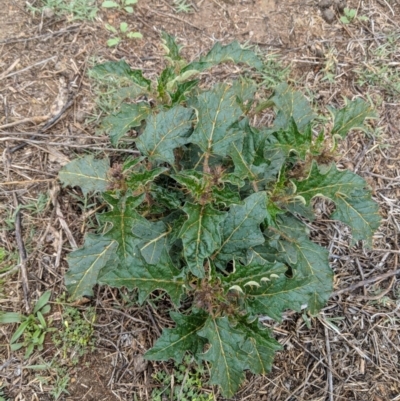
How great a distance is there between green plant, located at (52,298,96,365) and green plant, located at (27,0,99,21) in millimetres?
1826

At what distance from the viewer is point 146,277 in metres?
1.87

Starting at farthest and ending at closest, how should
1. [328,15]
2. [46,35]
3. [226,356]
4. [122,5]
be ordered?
[328,15] < [122,5] < [46,35] < [226,356]

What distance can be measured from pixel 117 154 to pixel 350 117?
129cm

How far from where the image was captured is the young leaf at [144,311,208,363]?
183cm

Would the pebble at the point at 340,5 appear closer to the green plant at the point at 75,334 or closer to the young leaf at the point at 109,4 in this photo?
the young leaf at the point at 109,4

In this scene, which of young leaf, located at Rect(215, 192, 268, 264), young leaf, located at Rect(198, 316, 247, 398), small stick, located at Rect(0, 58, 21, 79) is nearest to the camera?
young leaf, located at Rect(198, 316, 247, 398)

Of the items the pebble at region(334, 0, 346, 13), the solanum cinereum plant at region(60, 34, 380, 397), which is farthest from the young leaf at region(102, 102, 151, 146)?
the pebble at region(334, 0, 346, 13)

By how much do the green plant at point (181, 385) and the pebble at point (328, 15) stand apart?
243 cm

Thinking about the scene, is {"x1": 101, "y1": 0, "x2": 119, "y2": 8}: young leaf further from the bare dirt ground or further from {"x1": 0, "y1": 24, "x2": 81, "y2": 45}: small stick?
{"x1": 0, "y1": 24, "x2": 81, "y2": 45}: small stick

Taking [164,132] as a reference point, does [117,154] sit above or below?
below

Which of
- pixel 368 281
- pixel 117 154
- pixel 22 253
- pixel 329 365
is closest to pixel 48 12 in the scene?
pixel 117 154

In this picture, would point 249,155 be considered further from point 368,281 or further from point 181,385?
point 181,385

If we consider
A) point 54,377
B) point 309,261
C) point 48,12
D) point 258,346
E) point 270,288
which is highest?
point 48,12

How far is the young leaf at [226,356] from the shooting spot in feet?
5.96
